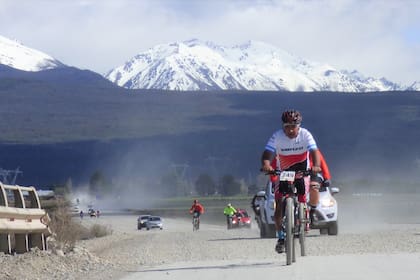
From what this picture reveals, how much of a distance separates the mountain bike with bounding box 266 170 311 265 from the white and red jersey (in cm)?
23

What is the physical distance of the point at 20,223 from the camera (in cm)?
1559

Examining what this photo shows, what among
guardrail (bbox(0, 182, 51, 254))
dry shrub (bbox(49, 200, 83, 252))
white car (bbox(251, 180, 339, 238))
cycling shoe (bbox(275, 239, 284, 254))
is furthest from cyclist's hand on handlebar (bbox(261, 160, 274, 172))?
white car (bbox(251, 180, 339, 238))

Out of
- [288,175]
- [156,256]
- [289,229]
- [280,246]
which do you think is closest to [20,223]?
[280,246]

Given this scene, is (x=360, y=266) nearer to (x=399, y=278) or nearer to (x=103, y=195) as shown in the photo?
(x=399, y=278)

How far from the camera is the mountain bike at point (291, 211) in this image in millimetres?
13898

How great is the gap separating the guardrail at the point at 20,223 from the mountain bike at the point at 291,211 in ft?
12.9

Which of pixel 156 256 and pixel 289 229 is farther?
pixel 156 256

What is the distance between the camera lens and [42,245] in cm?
1730

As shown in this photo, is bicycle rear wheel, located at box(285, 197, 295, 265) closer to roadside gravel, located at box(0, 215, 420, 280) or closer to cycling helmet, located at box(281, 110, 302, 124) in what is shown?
cycling helmet, located at box(281, 110, 302, 124)

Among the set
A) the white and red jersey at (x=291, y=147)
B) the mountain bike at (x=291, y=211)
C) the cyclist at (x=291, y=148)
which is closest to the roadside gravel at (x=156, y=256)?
the mountain bike at (x=291, y=211)

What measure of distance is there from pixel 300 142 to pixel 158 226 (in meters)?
54.3

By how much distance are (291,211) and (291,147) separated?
873 millimetres

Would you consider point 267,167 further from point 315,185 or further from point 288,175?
point 315,185

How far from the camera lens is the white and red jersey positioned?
46.0 ft
